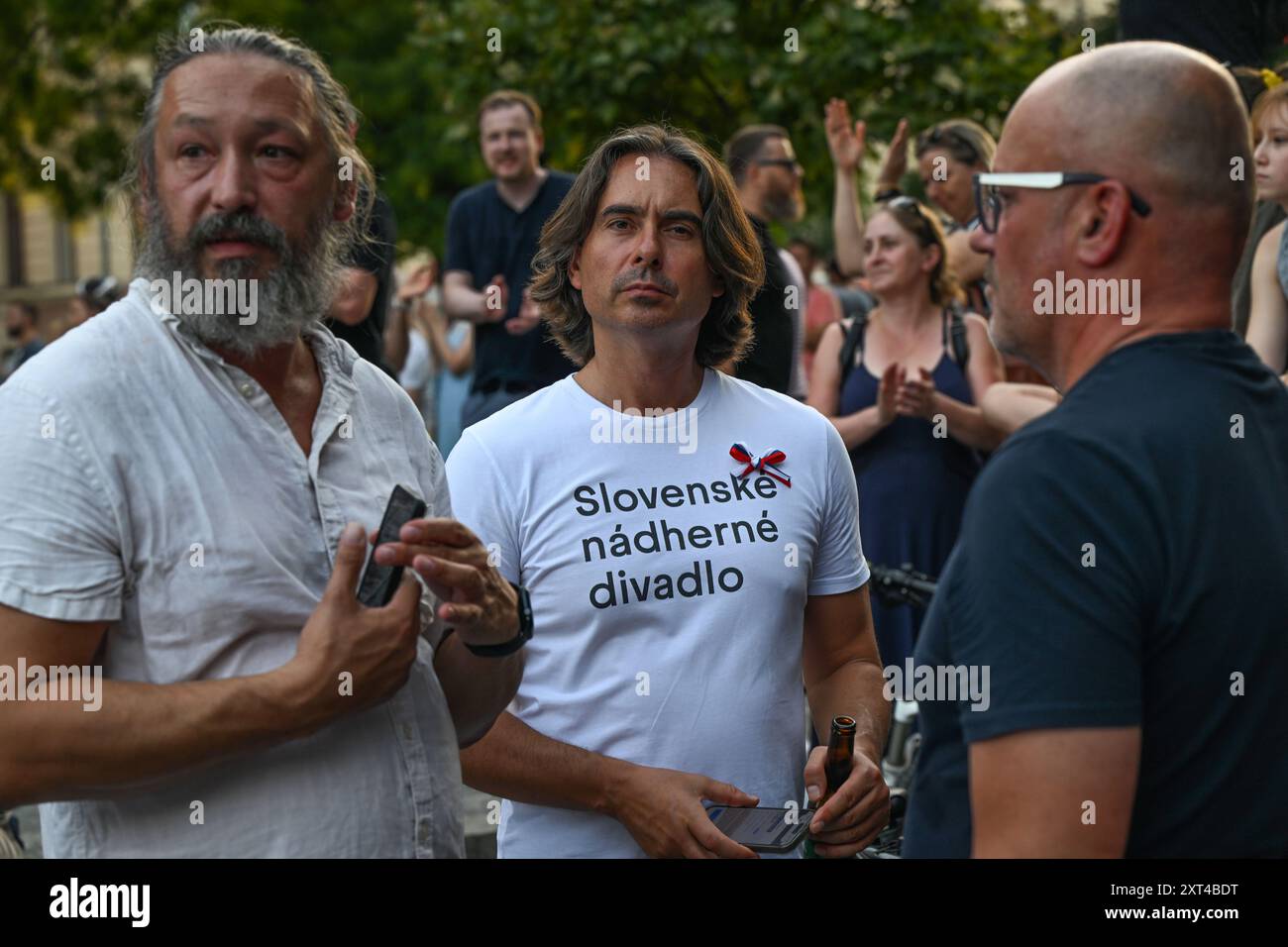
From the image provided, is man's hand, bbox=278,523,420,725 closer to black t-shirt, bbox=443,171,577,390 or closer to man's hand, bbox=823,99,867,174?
black t-shirt, bbox=443,171,577,390

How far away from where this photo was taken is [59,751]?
2.10m

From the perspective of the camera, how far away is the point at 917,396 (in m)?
5.57

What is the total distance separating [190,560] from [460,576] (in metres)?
0.38

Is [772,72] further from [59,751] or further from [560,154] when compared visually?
[59,751]

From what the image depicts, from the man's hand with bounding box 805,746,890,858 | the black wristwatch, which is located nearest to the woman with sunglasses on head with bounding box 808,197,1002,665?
the man's hand with bounding box 805,746,890,858

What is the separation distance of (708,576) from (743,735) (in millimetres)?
310

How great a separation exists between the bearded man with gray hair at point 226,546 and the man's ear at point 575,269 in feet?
3.10

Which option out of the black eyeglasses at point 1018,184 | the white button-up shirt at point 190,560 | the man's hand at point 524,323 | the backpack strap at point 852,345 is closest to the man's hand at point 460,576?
the white button-up shirt at point 190,560

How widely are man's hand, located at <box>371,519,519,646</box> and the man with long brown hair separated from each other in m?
0.48

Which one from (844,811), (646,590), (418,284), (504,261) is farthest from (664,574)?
(418,284)

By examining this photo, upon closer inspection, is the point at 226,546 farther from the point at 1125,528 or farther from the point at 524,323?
the point at 524,323

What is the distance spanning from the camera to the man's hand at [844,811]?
116 inches
